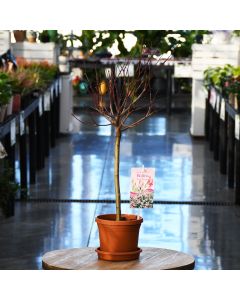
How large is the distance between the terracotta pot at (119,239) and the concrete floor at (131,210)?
1.93 metres

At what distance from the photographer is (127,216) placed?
399 centimetres

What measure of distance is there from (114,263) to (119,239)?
0.12 metres

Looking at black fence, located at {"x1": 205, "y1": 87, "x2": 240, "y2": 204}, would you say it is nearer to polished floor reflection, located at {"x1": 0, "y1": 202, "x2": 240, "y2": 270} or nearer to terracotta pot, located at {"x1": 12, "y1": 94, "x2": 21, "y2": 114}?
polished floor reflection, located at {"x1": 0, "y1": 202, "x2": 240, "y2": 270}

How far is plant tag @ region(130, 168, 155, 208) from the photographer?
3.92m

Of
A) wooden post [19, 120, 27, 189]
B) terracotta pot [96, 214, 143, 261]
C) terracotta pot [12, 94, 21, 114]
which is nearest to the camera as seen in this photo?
terracotta pot [96, 214, 143, 261]

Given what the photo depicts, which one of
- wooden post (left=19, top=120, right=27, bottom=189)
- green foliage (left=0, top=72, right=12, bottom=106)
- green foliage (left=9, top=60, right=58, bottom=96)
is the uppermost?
green foliage (left=9, top=60, right=58, bottom=96)

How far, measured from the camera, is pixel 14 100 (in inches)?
299

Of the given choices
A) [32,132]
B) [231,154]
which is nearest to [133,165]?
[32,132]

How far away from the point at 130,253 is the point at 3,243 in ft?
8.96

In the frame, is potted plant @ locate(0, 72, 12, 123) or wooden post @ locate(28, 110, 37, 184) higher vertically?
potted plant @ locate(0, 72, 12, 123)

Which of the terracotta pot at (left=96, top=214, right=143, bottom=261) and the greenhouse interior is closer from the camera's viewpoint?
the terracotta pot at (left=96, top=214, right=143, bottom=261)

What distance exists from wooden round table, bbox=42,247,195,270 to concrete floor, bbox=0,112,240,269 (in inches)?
74.9

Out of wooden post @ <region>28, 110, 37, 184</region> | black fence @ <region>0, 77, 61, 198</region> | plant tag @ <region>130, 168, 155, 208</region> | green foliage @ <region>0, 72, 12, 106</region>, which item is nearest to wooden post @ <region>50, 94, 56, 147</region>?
black fence @ <region>0, 77, 61, 198</region>
